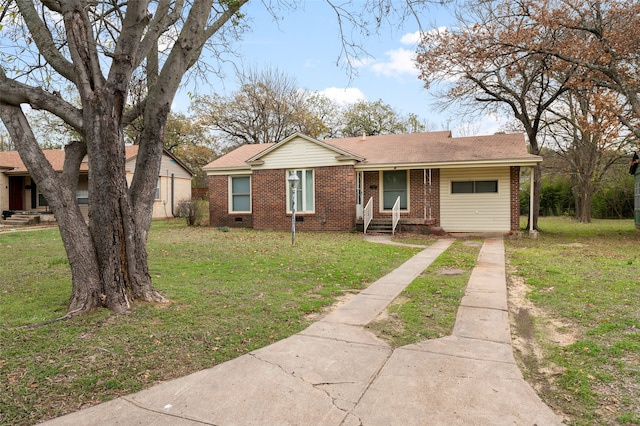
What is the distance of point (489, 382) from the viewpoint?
3.06m

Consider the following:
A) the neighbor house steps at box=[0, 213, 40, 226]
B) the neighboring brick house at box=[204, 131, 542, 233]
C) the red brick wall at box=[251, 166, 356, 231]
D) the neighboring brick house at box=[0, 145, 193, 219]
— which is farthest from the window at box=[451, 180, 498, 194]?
the neighbor house steps at box=[0, 213, 40, 226]

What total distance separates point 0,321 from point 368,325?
13.1ft

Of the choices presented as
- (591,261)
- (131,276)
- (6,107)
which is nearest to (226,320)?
(131,276)

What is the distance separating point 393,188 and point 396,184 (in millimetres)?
198

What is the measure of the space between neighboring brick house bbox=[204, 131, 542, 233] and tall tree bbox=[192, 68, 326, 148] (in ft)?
51.8

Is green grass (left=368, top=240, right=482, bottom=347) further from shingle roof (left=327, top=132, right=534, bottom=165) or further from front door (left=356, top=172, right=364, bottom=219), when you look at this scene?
front door (left=356, top=172, right=364, bottom=219)

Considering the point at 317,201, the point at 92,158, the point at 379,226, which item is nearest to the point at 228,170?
the point at 317,201

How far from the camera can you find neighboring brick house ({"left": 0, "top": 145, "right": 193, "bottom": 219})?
2102 centimetres

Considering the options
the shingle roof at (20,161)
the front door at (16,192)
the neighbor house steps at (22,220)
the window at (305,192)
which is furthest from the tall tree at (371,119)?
the neighbor house steps at (22,220)

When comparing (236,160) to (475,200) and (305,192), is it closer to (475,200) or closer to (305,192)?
(305,192)

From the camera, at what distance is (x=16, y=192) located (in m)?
22.2

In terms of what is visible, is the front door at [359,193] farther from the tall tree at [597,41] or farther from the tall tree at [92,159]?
the tall tree at [92,159]

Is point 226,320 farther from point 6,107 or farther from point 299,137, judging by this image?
point 299,137

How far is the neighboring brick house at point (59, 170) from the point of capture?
21016 mm
